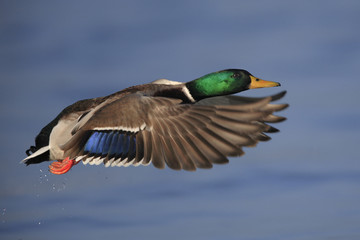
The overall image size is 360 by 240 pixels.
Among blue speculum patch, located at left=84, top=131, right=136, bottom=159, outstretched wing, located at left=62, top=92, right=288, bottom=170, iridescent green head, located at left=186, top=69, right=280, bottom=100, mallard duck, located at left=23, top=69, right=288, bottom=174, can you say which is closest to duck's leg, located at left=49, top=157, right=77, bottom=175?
mallard duck, located at left=23, top=69, right=288, bottom=174

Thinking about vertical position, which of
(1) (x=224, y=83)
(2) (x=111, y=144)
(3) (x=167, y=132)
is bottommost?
(2) (x=111, y=144)

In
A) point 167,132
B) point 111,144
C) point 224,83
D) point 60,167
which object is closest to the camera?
point 167,132

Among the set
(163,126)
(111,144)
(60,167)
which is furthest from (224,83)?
(60,167)

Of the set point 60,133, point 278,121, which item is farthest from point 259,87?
point 60,133

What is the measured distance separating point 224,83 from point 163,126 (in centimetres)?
174

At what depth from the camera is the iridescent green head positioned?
8336 mm

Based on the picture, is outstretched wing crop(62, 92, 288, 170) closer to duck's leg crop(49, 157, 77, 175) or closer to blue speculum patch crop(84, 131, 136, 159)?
blue speculum patch crop(84, 131, 136, 159)

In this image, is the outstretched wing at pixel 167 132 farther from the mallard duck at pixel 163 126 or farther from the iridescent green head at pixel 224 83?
the iridescent green head at pixel 224 83

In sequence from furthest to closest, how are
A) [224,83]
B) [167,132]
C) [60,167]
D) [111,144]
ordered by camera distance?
[60,167] → [224,83] → [111,144] → [167,132]

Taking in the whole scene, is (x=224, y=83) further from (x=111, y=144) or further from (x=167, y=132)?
(x=111, y=144)

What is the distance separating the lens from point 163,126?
7.05 metres

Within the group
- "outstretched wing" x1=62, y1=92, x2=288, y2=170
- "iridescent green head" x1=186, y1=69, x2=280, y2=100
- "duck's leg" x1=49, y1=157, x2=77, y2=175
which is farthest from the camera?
"duck's leg" x1=49, y1=157, x2=77, y2=175

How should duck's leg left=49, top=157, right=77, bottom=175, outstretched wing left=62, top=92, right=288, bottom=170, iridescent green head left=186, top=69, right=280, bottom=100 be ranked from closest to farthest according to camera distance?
outstretched wing left=62, top=92, right=288, bottom=170 → iridescent green head left=186, top=69, right=280, bottom=100 → duck's leg left=49, top=157, right=77, bottom=175

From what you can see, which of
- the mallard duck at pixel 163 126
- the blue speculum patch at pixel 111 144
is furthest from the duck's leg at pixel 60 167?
the blue speculum patch at pixel 111 144
